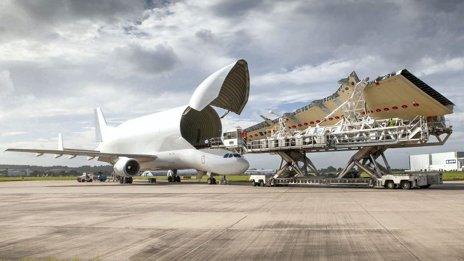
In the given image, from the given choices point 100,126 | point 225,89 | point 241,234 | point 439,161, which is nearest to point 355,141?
point 225,89

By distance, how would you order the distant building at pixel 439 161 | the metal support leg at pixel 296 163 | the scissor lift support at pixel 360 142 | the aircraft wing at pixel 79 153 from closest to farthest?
1. the scissor lift support at pixel 360 142
2. the metal support leg at pixel 296 163
3. the aircraft wing at pixel 79 153
4. the distant building at pixel 439 161

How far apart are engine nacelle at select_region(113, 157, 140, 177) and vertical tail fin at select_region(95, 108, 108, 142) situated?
20.3m

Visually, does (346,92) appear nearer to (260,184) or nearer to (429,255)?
(260,184)

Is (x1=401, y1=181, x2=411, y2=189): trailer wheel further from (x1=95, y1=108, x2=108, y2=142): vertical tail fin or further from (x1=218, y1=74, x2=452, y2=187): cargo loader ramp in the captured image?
(x1=95, y1=108, x2=108, y2=142): vertical tail fin

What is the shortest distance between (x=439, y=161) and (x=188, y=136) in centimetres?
9525

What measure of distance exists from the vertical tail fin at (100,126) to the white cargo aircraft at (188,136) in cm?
918

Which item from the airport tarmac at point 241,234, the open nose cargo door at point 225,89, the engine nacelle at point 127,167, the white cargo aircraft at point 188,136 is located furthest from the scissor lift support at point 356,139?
the engine nacelle at point 127,167

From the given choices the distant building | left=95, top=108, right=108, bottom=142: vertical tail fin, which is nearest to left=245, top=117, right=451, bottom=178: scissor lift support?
left=95, top=108, right=108, bottom=142: vertical tail fin

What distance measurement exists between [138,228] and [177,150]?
32.0 metres

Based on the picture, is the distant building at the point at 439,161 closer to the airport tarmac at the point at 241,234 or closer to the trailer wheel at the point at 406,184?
the trailer wheel at the point at 406,184

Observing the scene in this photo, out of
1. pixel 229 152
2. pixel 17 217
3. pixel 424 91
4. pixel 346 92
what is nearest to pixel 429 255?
pixel 17 217

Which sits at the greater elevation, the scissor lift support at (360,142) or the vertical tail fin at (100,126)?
the vertical tail fin at (100,126)

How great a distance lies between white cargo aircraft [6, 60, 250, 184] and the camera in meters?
38.4

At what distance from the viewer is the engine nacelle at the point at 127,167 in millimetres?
42381
